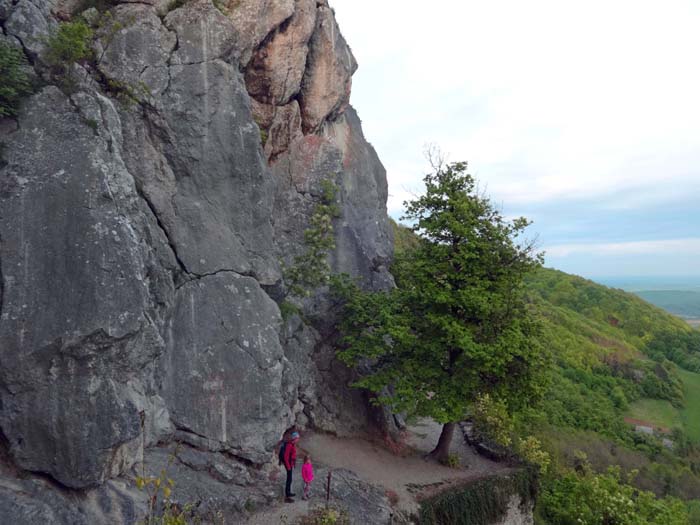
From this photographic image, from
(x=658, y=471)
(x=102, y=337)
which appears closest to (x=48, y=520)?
(x=102, y=337)

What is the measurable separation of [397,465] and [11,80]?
1357 cm

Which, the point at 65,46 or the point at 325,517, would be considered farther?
the point at 325,517

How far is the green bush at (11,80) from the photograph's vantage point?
792cm

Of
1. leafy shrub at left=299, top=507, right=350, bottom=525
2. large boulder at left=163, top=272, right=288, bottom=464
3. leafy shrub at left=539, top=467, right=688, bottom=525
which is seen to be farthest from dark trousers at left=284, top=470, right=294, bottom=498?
leafy shrub at left=539, top=467, right=688, bottom=525

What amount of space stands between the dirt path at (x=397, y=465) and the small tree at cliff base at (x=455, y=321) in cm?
85

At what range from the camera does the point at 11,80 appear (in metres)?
8.01

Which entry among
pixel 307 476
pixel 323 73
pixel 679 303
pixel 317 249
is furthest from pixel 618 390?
pixel 679 303

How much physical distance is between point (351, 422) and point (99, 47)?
13213mm

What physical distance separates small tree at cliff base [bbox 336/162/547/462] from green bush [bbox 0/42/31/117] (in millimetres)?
10162

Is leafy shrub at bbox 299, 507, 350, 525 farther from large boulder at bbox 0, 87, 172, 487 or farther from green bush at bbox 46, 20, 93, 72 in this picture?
green bush at bbox 46, 20, 93, 72

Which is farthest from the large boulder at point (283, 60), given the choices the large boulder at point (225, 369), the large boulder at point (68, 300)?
the large boulder at point (68, 300)

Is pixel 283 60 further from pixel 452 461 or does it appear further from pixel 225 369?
pixel 452 461

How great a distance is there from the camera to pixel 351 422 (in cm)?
1538

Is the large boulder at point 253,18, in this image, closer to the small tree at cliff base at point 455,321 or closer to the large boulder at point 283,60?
the large boulder at point 283,60
